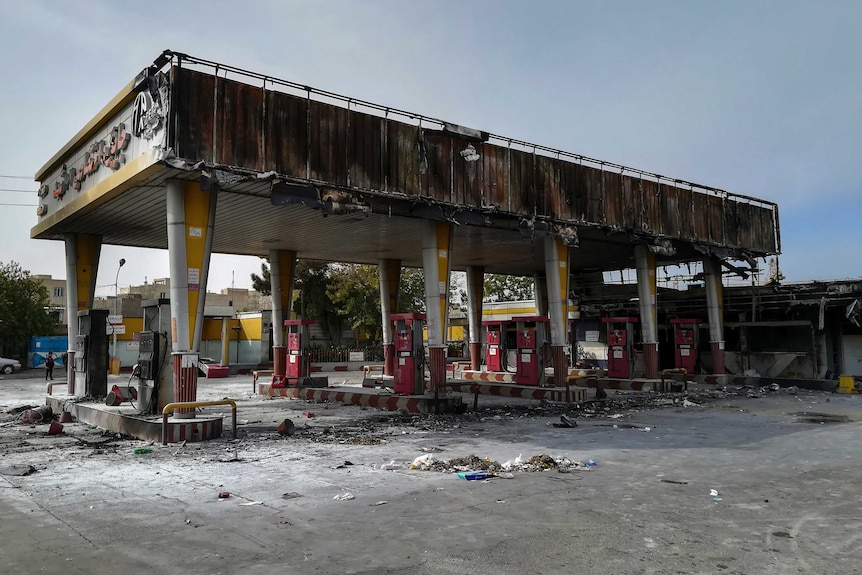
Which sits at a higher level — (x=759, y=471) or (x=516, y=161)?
(x=516, y=161)

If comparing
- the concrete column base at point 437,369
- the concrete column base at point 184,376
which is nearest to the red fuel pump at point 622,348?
the concrete column base at point 437,369

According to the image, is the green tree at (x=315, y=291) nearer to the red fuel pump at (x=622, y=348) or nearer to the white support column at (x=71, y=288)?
the red fuel pump at (x=622, y=348)

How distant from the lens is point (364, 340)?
188 ft

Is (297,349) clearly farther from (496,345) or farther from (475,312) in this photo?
(475,312)

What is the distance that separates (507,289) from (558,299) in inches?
1401

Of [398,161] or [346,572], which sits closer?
[346,572]

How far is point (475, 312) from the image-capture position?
33.9 meters

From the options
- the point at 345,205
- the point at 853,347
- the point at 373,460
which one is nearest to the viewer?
the point at 373,460

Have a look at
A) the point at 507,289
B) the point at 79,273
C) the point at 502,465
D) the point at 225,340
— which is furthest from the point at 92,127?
the point at 507,289

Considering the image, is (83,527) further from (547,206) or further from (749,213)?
(749,213)

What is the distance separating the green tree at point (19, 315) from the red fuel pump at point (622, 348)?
4108 centimetres

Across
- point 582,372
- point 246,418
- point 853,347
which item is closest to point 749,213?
point 853,347

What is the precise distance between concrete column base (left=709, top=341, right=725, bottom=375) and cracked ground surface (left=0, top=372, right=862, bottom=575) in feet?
50.0

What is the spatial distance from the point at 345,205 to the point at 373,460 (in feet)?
26.0
